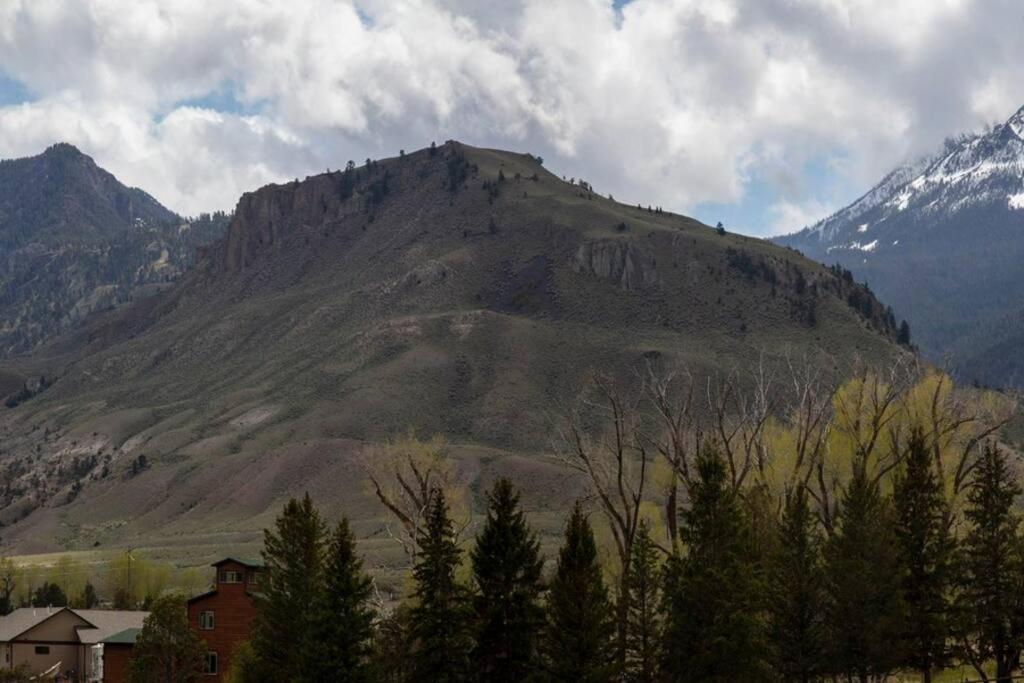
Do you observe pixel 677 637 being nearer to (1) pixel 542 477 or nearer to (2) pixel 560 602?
(2) pixel 560 602

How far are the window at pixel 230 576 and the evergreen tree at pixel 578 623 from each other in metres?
28.8

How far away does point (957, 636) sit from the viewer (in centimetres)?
5294

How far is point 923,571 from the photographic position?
53688 millimetres

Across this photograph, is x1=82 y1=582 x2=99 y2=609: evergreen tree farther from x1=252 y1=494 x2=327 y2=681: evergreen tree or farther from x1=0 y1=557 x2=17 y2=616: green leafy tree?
x1=252 y1=494 x2=327 y2=681: evergreen tree

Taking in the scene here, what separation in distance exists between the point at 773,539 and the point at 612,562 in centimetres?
1749

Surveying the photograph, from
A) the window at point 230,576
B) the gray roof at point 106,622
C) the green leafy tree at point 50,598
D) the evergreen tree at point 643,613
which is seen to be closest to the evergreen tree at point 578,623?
the evergreen tree at point 643,613

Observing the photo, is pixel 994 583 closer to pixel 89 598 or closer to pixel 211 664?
pixel 211 664

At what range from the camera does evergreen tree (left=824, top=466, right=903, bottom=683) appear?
51.8m

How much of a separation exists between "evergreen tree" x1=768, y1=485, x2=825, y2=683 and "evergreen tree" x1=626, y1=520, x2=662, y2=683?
4619 millimetres

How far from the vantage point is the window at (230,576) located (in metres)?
71.4

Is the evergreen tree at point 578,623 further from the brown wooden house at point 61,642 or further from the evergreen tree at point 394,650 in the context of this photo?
the brown wooden house at point 61,642

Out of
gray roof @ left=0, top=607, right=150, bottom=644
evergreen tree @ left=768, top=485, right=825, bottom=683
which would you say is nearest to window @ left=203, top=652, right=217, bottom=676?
gray roof @ left=0, top=607, right=150, bottom=644

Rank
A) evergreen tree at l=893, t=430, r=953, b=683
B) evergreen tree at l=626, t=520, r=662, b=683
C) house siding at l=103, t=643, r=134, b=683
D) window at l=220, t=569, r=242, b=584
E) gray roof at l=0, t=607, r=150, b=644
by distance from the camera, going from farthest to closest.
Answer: gray roof at l=0, t=607, r=150, b=644 → house siding at l=103, t=643, r=134, b=683 → window at l=220, t=569, r=242, b=584 → evergreen tree at l=893, t=430, r=953, b=683 → evergreen tree at l=626, t=520, r=662, b=683

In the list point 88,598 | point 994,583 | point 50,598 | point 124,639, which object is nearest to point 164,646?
point 124,639
